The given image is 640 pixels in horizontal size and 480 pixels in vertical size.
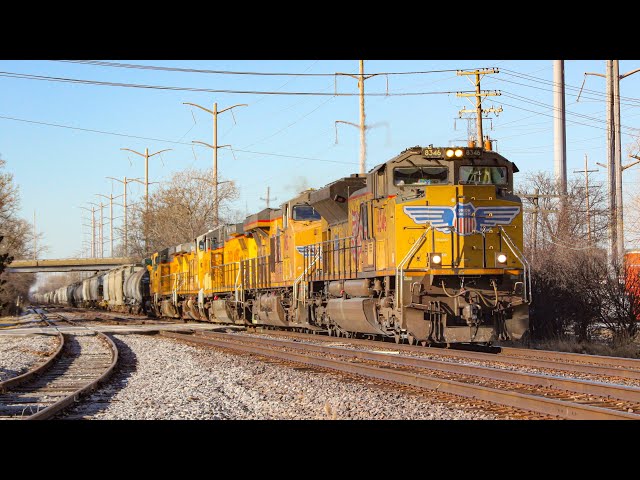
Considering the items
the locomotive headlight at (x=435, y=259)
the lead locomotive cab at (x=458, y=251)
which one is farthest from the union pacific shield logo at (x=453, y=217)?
the locomotive headlight at (x=435, y=259)

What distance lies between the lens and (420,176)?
50.4ft

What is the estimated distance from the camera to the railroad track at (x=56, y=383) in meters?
9.45

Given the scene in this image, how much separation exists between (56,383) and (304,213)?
10.8 meters

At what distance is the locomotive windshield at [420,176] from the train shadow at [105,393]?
237 inches

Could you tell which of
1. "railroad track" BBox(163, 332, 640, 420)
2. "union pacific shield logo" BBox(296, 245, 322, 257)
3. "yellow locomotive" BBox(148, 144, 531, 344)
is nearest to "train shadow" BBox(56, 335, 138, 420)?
"railroad track" BBox(163, 332, 640, 420)

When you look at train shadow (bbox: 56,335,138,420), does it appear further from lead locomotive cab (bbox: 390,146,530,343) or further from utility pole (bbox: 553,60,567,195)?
utility pole (bbox: 553,60,567,195)

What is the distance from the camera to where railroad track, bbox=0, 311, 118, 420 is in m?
9.45

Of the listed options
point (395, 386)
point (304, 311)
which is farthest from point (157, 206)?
point (395, 386)

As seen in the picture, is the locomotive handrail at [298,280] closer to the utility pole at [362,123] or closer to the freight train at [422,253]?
the freight train at [422,253]

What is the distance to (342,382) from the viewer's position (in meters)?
11.3

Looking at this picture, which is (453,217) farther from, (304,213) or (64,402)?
(64,402)

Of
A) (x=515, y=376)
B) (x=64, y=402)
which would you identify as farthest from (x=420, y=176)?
(x=64, y=402)

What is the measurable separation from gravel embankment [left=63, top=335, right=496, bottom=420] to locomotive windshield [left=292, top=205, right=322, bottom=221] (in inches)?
309

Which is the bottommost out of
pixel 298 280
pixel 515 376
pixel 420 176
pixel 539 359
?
pixel 539 359
